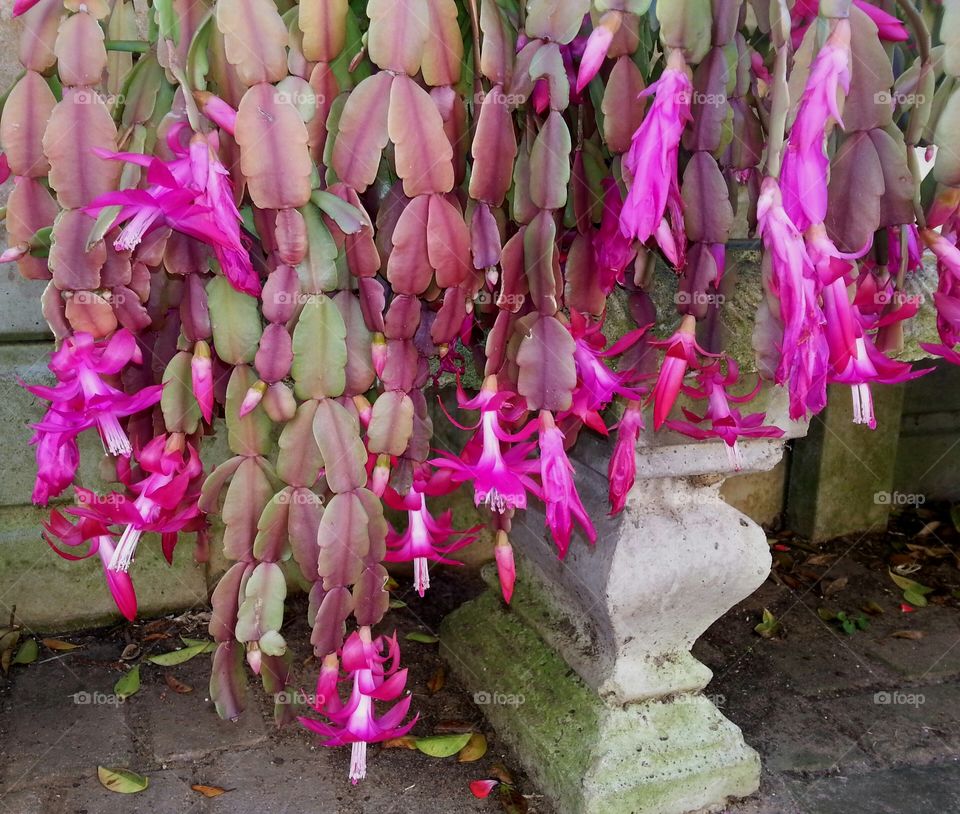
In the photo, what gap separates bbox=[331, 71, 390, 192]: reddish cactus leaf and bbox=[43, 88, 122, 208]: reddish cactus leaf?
23cm

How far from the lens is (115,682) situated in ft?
5.80

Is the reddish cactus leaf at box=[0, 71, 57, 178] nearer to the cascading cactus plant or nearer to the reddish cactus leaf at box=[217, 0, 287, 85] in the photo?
the cascading cactus plant

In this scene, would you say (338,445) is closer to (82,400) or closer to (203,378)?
(203,378)

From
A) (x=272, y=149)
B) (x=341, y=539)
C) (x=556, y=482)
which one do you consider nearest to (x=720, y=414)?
(x=556, y=482)

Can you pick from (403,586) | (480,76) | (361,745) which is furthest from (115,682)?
(480,76)

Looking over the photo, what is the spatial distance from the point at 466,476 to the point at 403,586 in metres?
1.22

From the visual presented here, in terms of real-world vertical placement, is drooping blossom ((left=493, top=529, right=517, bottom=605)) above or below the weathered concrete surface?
above

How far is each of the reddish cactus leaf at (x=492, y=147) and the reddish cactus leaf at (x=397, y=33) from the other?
85mm

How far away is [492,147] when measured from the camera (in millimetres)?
954

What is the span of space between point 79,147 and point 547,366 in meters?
0.51

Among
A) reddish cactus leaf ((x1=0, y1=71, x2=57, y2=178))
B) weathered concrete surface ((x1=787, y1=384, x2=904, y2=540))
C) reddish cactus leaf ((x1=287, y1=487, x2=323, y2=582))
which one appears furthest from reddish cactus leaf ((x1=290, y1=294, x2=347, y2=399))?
weathered concrete surface ((x1=787, y1=384, x2=904, y2=540))

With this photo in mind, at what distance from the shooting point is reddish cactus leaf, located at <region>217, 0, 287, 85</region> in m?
0.90

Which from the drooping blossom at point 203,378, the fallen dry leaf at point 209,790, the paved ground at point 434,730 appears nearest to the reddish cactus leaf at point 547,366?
the drooping blossom at point 203,378

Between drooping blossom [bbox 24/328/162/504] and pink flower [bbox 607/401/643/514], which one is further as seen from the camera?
pink flower [bbox 607/401/643/514]
